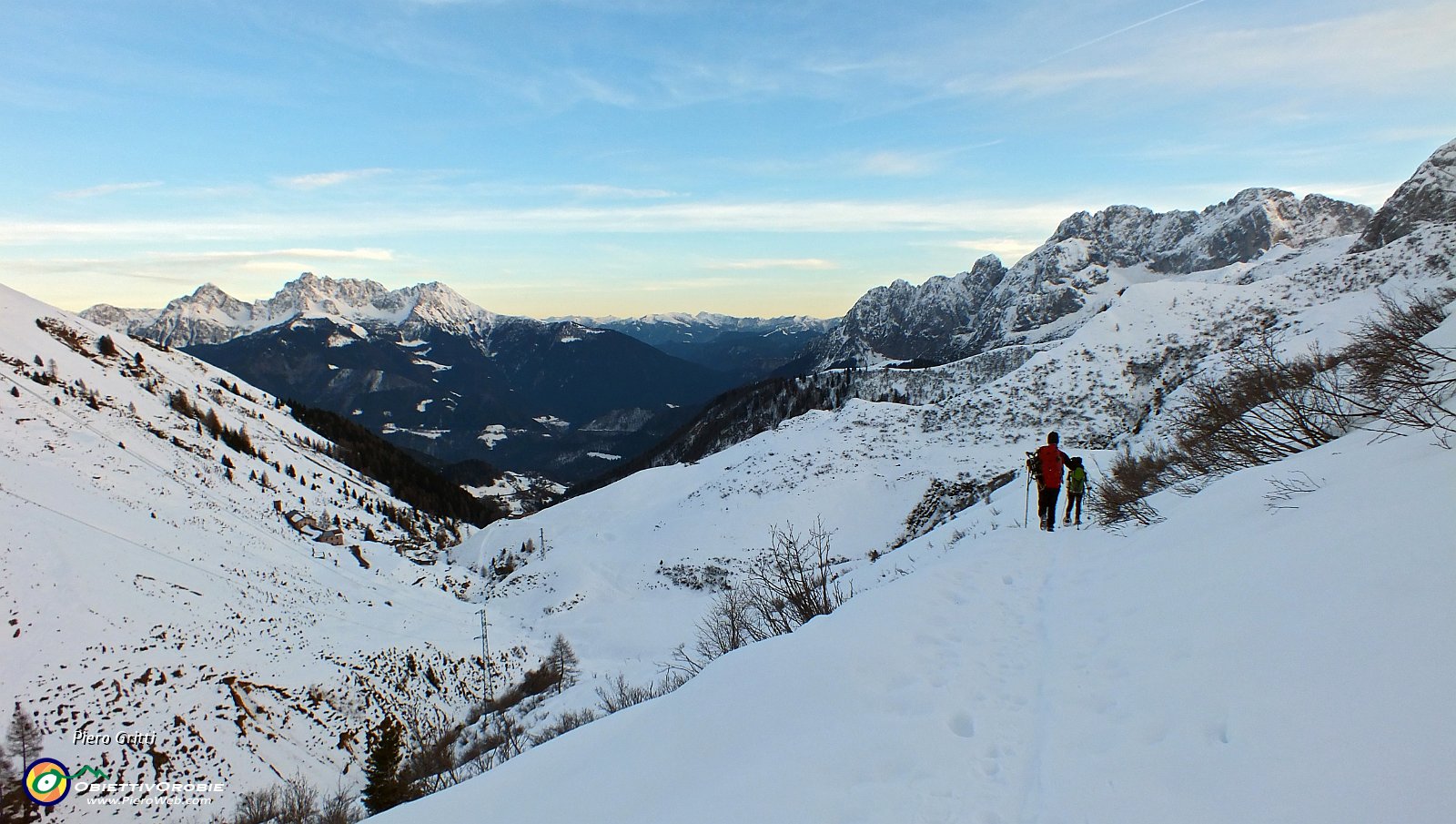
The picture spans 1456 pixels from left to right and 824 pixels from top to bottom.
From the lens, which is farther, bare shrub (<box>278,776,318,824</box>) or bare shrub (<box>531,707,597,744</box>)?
bare shrub (<box>531,707,597,744</box>)

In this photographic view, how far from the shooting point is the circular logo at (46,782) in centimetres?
1509

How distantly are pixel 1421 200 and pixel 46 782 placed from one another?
166 m

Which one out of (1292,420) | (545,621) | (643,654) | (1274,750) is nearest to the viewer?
(1274,750)

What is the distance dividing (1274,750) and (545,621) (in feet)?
123

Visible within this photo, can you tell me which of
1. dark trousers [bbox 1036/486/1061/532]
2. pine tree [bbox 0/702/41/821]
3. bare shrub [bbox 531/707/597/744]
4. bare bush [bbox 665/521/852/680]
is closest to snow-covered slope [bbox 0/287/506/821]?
pine tree [bbox 0/702/41/821]

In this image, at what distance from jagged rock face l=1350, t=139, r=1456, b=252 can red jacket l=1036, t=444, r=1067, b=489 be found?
127248 millimetres

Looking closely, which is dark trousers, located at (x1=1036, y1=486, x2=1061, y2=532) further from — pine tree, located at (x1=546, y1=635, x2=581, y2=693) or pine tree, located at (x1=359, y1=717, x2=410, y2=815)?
pine tree, located at (x1=546, y1=635, x2=581, y2=693)

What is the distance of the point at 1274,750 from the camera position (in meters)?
3.08

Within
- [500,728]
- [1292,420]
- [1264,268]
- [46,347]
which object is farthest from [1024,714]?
[1264,268]

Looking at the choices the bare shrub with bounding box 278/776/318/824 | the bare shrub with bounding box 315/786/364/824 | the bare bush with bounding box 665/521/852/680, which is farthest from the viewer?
the bare shrub with bounding box 278/776/318/824

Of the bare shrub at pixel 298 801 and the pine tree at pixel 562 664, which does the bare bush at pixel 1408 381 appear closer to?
the bare shrub at pixel 298 801

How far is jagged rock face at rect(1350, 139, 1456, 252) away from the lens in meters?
94.7

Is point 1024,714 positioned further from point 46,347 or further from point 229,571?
point 46,347

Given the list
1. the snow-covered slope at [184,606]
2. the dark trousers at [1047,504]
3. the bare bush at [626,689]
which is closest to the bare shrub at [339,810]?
the snow-covered slope at [184,606]
